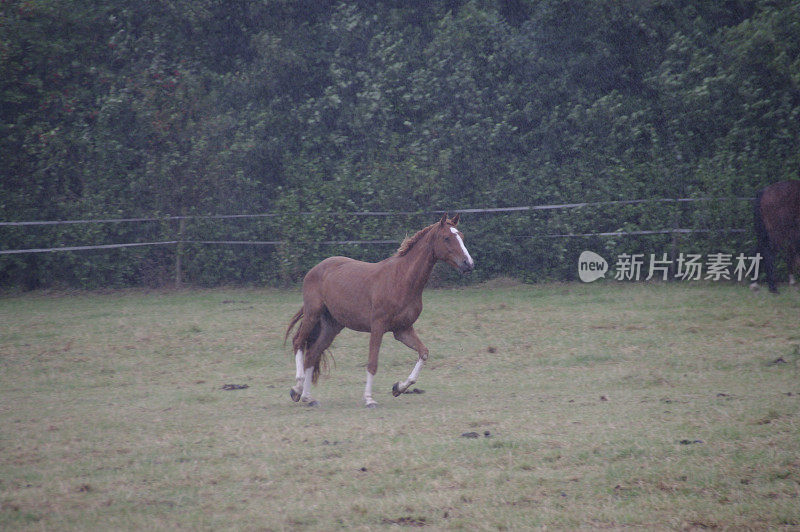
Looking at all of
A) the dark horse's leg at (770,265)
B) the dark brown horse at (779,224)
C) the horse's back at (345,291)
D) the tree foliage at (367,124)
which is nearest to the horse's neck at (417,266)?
the horse's back at (345,291)

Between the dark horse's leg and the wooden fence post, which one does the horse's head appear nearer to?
the dark horse's leg

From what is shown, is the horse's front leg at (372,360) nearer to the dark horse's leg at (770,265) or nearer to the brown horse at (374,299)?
the brown horse at (374,299)

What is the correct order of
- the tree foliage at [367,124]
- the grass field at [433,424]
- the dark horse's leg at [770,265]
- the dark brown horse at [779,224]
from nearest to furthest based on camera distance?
1. the grass field at [433,424]
2. the dark horse's leg at [770,265]
3. the dark brown horse at [779,224]
4. the tree foliage at [367,124]

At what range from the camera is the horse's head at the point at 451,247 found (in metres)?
7.74

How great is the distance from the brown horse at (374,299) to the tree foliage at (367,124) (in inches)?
328

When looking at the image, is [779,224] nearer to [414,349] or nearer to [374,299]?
[414,349]

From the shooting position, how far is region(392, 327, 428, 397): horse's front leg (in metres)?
7.60

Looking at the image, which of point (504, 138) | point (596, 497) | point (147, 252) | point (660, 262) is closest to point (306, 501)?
point (596, 497)

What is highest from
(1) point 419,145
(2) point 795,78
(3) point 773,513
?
(2) point 795,78

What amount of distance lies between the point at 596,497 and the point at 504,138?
47.8 ft

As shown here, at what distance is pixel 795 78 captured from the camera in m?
14.6

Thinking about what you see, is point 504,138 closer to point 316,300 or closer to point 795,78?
point 795,78

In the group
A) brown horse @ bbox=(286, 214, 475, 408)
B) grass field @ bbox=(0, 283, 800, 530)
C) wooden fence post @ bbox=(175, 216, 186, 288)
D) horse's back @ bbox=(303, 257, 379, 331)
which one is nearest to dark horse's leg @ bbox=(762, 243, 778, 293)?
grass field @ bbox=(0, 283, 800, 530)

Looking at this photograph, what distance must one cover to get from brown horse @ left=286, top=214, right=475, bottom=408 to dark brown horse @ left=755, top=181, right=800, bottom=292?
25.7ft
